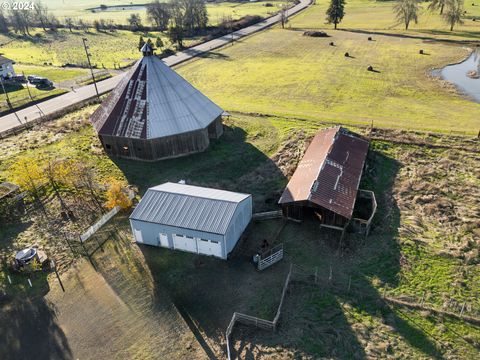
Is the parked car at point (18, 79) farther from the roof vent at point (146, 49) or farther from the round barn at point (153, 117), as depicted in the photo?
the roof vent at point (146, 49)

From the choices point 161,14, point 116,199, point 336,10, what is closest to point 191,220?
point 116,199

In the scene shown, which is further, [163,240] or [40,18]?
[40,18]

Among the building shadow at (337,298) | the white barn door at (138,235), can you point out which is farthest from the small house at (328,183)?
the white barn door at (138,235)

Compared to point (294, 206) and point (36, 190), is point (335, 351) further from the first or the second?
point (36, 190)

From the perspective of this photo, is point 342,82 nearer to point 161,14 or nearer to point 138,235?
point 138,235

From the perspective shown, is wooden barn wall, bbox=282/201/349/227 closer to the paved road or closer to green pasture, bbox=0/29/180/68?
the paved road

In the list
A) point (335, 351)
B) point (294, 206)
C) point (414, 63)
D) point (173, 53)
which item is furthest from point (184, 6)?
point (335, 351)

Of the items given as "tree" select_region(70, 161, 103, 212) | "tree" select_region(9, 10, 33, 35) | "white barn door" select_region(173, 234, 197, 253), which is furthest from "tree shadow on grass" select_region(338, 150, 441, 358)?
"tree" select_region(9, 10, 33, 35)

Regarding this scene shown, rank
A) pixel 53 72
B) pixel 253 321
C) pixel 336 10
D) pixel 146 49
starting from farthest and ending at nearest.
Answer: pixel 336 10 → pixel 53 72 → pixel 146 49 → pixel 253 321

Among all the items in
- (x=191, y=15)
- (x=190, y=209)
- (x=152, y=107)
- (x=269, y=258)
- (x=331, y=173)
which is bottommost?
(x=269, y=258)
